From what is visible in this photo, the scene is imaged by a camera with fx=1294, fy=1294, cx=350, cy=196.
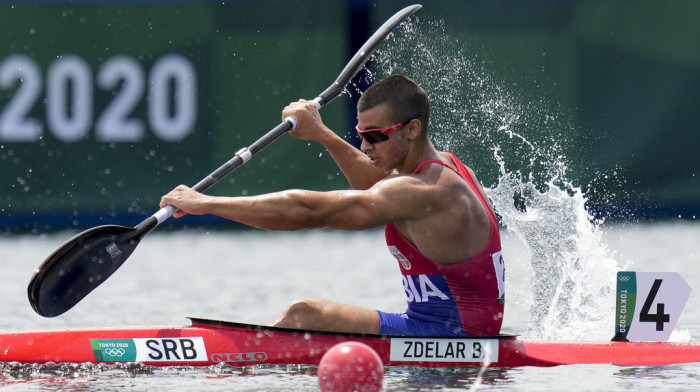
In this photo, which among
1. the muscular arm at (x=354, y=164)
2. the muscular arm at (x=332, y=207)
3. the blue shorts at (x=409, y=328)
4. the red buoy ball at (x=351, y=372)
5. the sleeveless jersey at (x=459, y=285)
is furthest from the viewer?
the muscular arm at (x=354, y=164)

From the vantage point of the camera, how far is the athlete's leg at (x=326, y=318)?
20.5 feet

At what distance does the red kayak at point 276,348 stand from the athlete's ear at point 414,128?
967mm

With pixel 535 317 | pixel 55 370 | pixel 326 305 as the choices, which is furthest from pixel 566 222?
pixel 55 370

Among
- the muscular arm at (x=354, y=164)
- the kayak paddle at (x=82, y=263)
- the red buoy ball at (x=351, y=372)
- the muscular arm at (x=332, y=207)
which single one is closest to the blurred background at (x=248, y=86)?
the muscular arm at (x=354, y=164)

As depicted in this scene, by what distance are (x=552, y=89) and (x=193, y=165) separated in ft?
12.0

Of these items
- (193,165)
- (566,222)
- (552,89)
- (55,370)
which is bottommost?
(55,370)

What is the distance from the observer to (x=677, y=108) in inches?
516

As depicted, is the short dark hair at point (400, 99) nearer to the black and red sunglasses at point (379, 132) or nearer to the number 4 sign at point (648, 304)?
the black and red sunglasses at point (379, 132)

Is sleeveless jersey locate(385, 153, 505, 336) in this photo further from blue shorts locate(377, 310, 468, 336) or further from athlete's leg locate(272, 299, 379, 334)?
athlete's leg locate(272, 299, 379, 334)

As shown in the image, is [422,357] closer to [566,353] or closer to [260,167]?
[566,353]

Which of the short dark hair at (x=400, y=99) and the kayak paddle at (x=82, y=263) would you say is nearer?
the short dark hair at (x=400, y=99)

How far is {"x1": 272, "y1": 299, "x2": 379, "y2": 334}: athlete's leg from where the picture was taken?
6.23m

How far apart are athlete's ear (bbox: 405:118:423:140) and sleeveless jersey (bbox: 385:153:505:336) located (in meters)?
0.15

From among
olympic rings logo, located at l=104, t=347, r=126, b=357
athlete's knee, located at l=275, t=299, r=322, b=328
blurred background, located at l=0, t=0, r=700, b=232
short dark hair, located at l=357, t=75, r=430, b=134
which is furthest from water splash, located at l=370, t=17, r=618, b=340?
olympic rings logo, located at l=104, t=347, r=126, b=357
